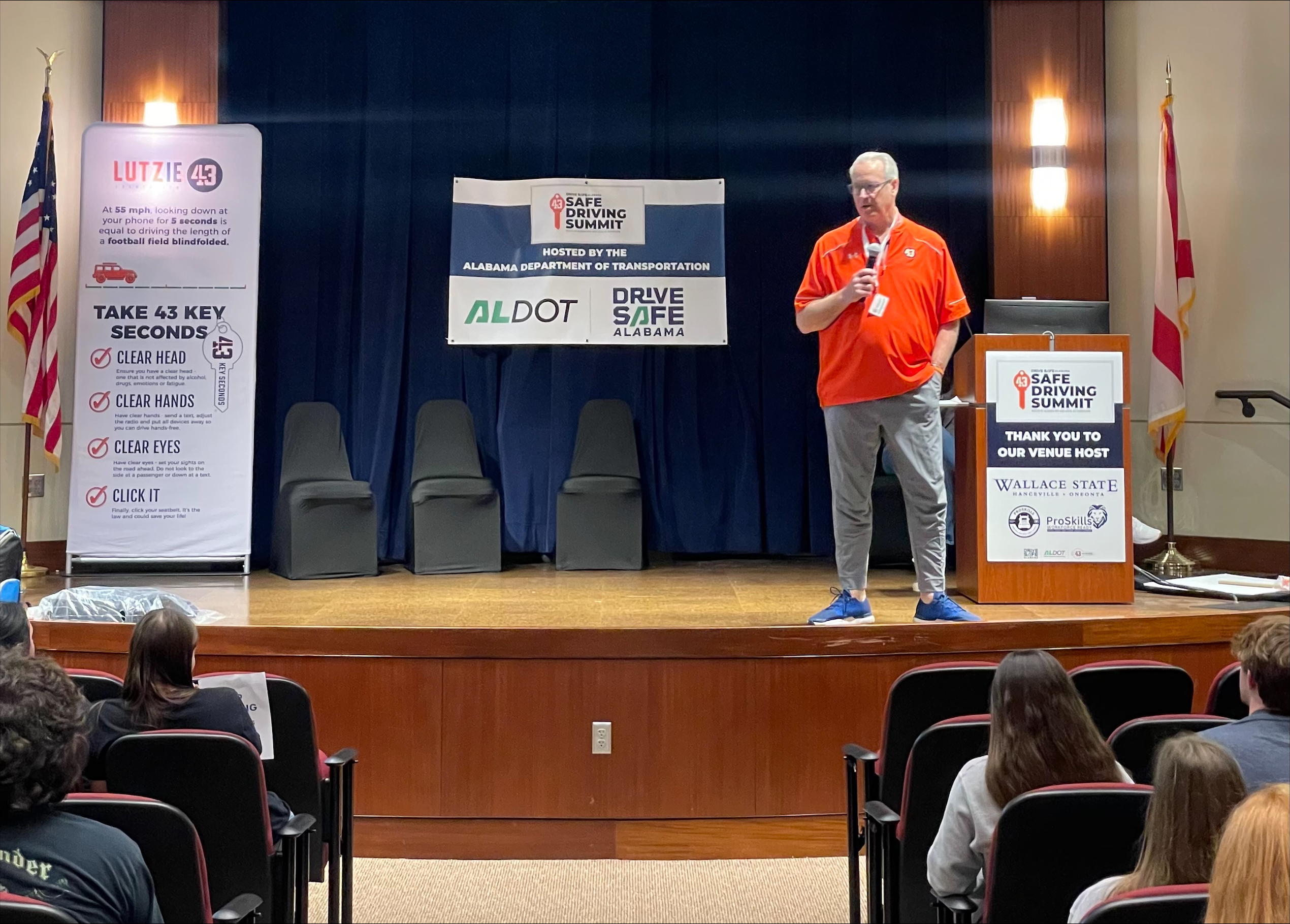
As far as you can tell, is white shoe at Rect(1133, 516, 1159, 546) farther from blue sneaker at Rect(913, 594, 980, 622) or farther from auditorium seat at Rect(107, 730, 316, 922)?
auditorium seat at Rect(107, 730, 316, 922)

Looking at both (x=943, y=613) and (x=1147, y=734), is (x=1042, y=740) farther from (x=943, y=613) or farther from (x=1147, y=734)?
(x=943, y=613)

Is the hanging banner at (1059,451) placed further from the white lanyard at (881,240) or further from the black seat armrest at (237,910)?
the black seat armrest at (237,910)

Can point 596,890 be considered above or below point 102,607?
below

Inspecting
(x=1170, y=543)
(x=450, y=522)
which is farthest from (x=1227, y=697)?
(x=450, y=522)

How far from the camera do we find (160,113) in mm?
6055

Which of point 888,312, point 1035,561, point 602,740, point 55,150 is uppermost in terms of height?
point 55,150

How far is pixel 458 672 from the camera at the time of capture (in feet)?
11.6

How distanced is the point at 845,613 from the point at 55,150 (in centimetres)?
470

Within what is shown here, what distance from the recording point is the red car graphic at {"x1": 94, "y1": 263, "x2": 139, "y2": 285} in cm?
551

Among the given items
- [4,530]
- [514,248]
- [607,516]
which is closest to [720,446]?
[607,516]

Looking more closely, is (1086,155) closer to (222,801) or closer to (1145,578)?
(1145,578)

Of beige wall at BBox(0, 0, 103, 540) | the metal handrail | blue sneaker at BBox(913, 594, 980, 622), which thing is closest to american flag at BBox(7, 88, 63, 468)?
beige wall at BBox(0, 0, 103, 540)

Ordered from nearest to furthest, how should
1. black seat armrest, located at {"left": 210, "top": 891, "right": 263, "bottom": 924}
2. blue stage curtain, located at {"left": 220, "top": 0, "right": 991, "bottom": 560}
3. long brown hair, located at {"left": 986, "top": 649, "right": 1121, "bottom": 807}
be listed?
1. black seat armrest, located at {"left": 210, "top": 891, "right": 263, "bottom": 924}
2. long brown hair, located at {"left": 986, "top": 649, "right": 1121, "bottom": 807}
3. blue stage curtain, located at {"left": 220, "top": 0, "right": 991, "bottom": 560}

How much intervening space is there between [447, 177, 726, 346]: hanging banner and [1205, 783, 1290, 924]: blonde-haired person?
512 cm
